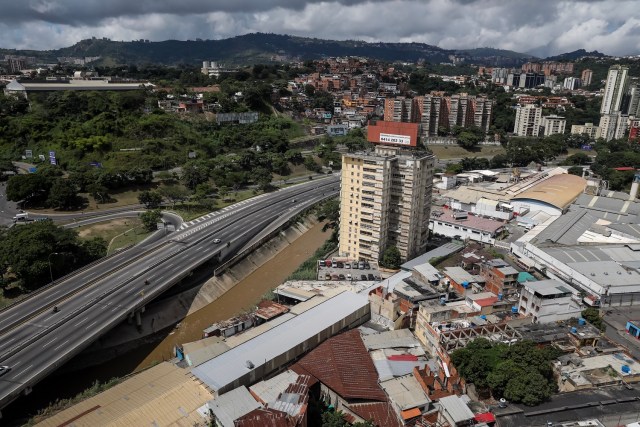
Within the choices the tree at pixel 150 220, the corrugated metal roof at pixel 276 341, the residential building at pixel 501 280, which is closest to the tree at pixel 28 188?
the tree at pixel 150 220

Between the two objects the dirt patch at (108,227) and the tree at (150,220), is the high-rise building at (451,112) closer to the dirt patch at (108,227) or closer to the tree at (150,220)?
the tree at (150,220)

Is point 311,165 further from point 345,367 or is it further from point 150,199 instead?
point 345,367

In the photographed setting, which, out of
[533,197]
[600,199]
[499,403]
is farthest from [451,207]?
[499,403]

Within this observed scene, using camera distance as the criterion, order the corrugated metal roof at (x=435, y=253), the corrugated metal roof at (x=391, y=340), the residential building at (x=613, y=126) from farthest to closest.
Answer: the residential building at (x=613, y=126) → the corrugated metal roof at (x=435, y=253) → the corrugated metal roof at (x=391, y=340)

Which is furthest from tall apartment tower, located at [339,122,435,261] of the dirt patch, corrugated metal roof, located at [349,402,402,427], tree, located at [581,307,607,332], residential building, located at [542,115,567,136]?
residential building, located at [542,115,567,136]

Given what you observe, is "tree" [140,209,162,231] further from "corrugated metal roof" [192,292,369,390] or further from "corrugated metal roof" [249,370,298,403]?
"corrugated metal roof" [249,370,298,403]

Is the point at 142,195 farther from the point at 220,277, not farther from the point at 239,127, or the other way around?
the point at 239,127
